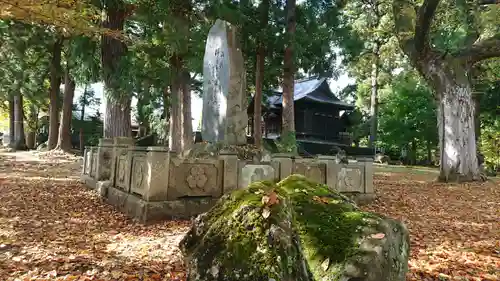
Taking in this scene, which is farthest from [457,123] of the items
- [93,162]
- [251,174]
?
[93,162]

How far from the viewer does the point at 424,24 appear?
11352 mm

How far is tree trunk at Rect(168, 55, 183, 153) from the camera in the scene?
51.4 ft

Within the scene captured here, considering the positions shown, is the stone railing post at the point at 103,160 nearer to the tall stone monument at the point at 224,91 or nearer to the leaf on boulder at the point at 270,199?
the tall stone monument at the point at 224,91

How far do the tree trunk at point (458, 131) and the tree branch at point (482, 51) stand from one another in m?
0.72

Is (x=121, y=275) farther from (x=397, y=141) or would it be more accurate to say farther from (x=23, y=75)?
(x=397, y=141)

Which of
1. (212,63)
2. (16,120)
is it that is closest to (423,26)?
(212,63)

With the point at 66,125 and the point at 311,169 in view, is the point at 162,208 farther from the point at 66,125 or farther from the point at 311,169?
the point at 66,125

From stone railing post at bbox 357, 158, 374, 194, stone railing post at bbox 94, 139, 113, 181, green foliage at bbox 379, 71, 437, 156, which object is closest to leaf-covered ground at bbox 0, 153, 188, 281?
stone railing post at bbox 94, 139, 113, 181

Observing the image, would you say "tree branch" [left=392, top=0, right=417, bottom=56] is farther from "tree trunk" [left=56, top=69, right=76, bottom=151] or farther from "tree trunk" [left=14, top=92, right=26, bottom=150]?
"tree trunk" [left=14, top=92, right=26, bottom=150]

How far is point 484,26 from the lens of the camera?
13008 mm

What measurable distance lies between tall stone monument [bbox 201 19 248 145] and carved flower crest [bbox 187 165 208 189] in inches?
93.5

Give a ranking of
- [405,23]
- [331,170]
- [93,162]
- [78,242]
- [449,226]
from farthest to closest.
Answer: [405,23] < [93,162] < [331,170] < [449,226] < [78,242]

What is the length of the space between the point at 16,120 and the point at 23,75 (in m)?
4.93

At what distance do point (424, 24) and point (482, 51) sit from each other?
2208 millimetres
